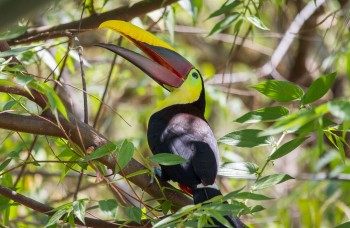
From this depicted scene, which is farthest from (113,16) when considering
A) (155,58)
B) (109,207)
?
(109,207)

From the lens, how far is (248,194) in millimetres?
1734

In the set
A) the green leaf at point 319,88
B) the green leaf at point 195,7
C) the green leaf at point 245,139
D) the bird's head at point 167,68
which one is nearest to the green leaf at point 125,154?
the green leaf at point 245,139

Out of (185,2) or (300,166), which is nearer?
(185,2)

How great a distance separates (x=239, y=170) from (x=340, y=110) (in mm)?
825

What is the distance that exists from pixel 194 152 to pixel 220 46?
3.75 m

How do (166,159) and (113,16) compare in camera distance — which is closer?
(166,159)

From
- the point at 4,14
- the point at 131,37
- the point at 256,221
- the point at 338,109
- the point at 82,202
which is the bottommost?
the point at 256,221

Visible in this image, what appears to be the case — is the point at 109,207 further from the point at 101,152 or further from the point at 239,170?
the point at 239,170

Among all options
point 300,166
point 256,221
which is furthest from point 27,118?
point 300,166

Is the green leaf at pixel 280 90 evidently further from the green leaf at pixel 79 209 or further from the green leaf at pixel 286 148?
the green leaf at pixel 79 209

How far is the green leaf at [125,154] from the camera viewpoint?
187 cm

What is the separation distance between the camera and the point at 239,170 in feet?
7.09

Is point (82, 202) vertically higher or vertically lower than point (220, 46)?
lower

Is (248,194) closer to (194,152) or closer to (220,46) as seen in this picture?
(194,152)
